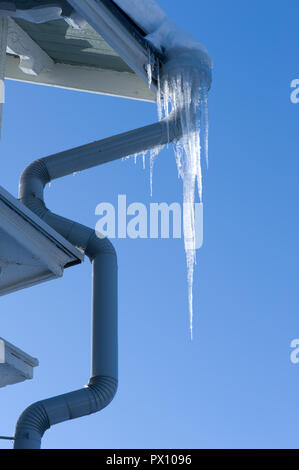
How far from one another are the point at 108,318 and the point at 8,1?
3.28 meters

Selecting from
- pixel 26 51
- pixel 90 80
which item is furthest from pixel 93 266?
pixel 26 51

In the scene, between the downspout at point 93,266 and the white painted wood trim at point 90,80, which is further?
the white painted wood trim at point 90,80

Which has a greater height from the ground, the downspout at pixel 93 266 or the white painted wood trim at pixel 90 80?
the white painted wood trim at pixel 90 80

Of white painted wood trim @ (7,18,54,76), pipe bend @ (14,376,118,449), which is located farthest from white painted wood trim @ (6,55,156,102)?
pipe bend @ (14,376,118,449)

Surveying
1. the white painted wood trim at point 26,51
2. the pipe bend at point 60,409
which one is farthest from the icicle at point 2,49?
the pipe bend at point 60,409

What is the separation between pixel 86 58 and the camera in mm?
11102

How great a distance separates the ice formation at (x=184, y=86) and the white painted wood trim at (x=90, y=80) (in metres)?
0.65

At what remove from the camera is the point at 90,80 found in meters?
11.3

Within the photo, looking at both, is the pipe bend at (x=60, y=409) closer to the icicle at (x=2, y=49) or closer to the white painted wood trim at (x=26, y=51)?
the icicle at (x=2, y=49)

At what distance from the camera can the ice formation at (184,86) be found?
31.8 feet

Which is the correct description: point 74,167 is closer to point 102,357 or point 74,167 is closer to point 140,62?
point 140,62
